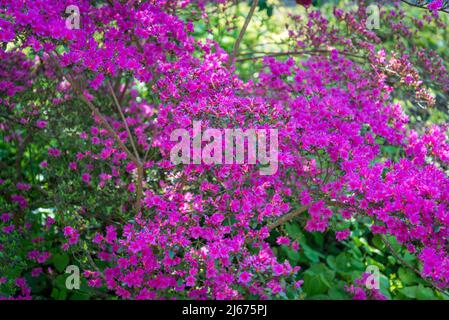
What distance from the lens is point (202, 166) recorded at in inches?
104

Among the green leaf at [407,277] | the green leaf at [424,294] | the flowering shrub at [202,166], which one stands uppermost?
the flowering shrub at [202,166]

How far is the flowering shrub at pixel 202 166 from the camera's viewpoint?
248 centimetres

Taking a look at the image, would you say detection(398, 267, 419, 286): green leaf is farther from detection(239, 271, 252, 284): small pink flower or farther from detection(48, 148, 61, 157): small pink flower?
detection(48, 148, 61, 157): small pink flower

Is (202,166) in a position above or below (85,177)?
below

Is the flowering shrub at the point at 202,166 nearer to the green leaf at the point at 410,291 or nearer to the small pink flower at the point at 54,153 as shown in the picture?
the small pink flower at the point at 54,153

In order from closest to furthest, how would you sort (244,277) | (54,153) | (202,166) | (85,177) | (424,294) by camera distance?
→ (244,277)
(202,166)
(85,177)
(54,153)
(424,294)

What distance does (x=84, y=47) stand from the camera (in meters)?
2.70

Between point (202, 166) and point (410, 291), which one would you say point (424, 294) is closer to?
point (410, 291)

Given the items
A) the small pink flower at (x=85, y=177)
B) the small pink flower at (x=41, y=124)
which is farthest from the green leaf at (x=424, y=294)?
the small pink flower at (x=41, y=124)

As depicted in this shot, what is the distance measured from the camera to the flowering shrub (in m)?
2.48

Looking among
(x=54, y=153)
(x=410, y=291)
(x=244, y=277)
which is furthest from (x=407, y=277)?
(x=54, y=153)

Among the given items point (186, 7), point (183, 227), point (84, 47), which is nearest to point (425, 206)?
point (183, 227)
